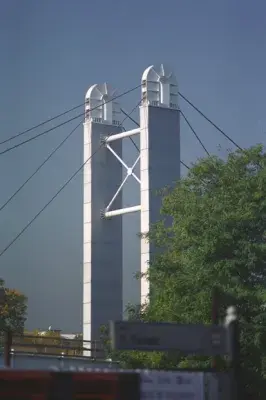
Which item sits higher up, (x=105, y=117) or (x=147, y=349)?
(x=105, y=117)

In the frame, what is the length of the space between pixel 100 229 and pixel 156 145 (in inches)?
285

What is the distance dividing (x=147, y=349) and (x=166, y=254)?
2229 cm

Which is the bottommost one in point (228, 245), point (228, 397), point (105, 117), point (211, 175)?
point (228, 397)

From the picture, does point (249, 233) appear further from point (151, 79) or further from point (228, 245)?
point (151, 79)

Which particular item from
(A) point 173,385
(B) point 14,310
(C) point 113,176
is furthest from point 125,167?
(A) point 173,385

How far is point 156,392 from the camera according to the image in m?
19.5

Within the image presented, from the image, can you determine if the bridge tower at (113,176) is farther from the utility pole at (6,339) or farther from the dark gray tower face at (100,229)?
the utility pole at (6,339)

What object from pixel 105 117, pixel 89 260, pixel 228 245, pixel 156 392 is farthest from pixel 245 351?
pixel 105 117

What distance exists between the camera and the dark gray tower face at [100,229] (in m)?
62.3

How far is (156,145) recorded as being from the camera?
59.9 meters

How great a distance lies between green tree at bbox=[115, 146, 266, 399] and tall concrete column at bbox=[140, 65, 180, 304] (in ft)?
55.8

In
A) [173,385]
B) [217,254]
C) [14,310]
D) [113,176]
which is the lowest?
[173,385]

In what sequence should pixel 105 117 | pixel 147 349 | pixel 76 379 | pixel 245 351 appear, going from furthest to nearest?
pixel 105 117
pixel 245 351
pixel 147 349
pixel 76 379

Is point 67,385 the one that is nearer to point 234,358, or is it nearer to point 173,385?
point 234,358
